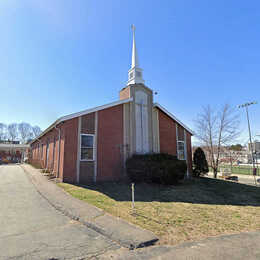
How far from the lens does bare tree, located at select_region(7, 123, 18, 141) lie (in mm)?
64438

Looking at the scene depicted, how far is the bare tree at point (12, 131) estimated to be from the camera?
64438 mm

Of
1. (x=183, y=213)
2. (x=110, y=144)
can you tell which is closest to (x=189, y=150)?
(x=110, y=144)

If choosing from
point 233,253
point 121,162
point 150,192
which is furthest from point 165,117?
point 233,253

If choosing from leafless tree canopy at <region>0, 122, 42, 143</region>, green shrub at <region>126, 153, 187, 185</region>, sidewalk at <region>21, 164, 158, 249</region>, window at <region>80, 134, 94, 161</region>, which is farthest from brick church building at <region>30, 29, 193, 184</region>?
leafless tree canopy at <region>0, 122, 42, 143</region>

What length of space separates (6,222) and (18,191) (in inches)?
171

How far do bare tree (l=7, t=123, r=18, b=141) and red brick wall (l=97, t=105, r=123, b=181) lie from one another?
6537 cm

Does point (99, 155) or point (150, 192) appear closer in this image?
point (150, 192)

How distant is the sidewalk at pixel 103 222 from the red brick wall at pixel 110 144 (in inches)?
182

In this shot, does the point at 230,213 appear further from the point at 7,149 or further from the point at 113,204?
the point at 7,149

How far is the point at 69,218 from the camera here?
5.59 meters

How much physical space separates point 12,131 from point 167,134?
66992 millimetres

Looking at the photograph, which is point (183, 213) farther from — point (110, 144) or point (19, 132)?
point (19, 132)

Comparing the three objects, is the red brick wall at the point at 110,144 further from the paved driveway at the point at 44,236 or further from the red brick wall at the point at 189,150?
the red brick wall at the point at 189,150

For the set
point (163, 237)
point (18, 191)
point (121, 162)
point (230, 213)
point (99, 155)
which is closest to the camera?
point (163, 237)
